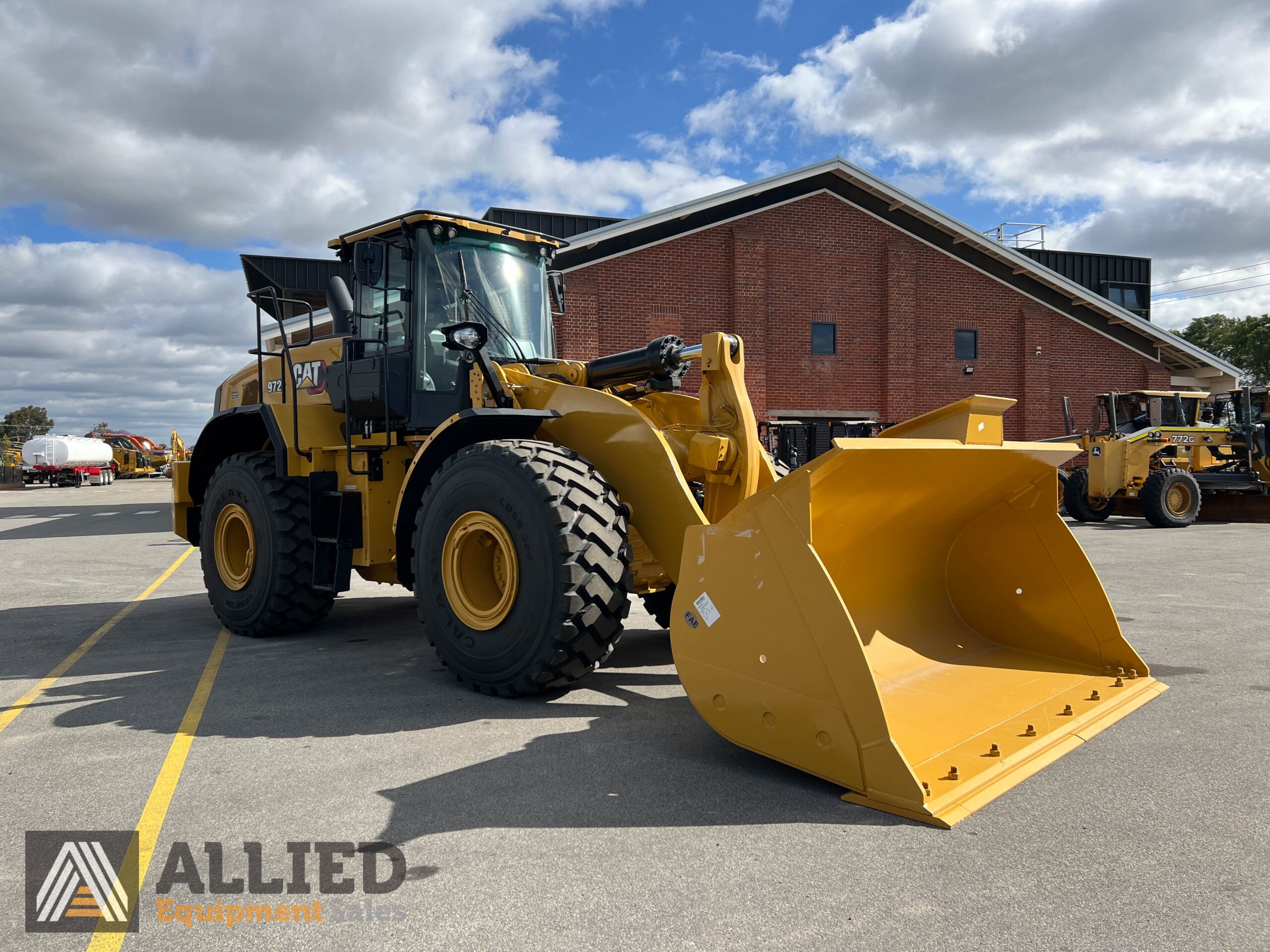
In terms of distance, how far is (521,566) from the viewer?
454 centimetres

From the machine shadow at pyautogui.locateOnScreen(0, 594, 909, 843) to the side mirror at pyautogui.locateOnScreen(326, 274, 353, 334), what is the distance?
2.33m

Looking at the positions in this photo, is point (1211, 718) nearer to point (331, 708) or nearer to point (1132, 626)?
point (1132, 626)

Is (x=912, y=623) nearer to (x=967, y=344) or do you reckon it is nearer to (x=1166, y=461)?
(x=1166, y=461)

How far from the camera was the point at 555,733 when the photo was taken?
429 cm

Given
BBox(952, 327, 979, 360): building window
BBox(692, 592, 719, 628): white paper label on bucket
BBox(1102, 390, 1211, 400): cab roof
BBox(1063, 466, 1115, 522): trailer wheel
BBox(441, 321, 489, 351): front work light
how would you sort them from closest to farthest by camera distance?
BBox(692, 592, 719, 628): white paper label on bucket → BBox(441, 321, 489, 351): front work light → BBox(1063, 466, 1115, 522): trailer wheel → BBox(1102, 390, 1211, 400): cab roof → BBox(952, 327, 979, 360): building window

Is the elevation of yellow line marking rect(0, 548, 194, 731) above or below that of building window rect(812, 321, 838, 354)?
below

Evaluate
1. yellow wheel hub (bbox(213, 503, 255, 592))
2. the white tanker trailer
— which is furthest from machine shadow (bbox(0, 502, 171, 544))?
the white tanker trailer

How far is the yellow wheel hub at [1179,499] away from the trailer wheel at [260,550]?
1544 centimetres

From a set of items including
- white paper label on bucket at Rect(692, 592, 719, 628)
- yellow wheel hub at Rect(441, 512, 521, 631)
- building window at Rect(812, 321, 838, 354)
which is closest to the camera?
A: white paper label on bucket at Rect(692, 592, 719, 628)

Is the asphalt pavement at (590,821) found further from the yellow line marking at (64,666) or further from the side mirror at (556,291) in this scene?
the side mirror at (556,291)

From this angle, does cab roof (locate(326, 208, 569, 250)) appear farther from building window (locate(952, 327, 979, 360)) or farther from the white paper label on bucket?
building window (locate(952, 327, 979, 360))

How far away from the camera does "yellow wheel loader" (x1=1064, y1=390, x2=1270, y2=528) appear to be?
1656cm

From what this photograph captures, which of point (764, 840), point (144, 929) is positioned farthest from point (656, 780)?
point (144, 929)

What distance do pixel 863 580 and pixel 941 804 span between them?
171 cm
